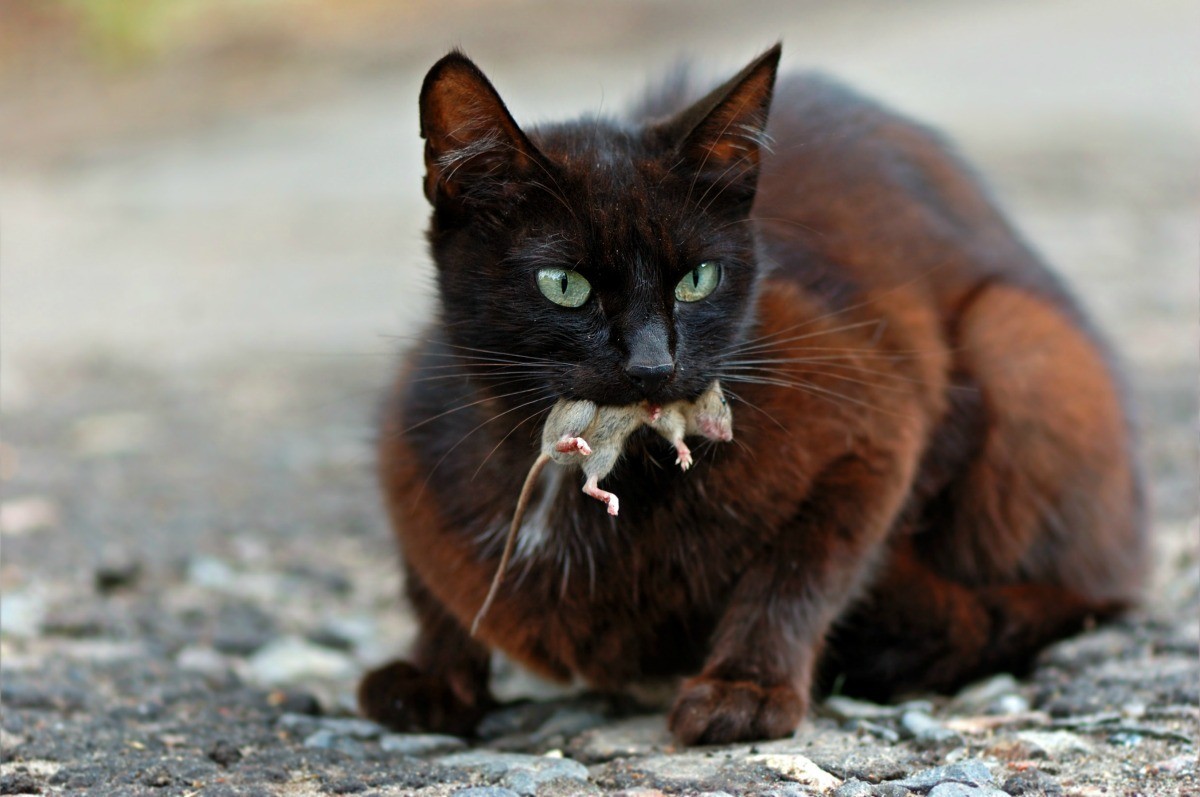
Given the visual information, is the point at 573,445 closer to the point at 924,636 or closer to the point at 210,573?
the point at 924,636

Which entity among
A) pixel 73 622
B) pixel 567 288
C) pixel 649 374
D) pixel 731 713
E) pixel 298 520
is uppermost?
pixel 567 288

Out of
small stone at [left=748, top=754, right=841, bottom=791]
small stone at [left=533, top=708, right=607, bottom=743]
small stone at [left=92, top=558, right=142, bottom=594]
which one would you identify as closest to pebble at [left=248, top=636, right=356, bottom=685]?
small stone at [left=92, top=558, right=142, bottom=594]

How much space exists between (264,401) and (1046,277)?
3.95 meters

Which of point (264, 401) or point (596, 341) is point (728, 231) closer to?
point (596, 341)

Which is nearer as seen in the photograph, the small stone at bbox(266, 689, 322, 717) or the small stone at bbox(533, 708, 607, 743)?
the small stone at bbox(533, 708, 607, 743)

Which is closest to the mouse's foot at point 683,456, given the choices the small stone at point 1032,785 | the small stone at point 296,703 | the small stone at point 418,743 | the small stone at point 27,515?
the small stone at point 1032,785

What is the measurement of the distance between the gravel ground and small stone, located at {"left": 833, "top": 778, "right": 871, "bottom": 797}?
12mm

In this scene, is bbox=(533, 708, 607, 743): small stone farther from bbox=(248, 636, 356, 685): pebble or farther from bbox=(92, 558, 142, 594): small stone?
bbox=(92, 558, 142, 594): small stone

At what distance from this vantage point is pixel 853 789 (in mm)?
2586

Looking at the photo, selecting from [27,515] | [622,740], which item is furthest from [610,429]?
[27,515]

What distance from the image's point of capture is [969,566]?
146 inches

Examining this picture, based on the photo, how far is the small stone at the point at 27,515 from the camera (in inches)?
190

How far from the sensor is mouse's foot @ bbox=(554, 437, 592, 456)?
8.73ft

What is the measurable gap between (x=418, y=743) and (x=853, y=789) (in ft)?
3.66
